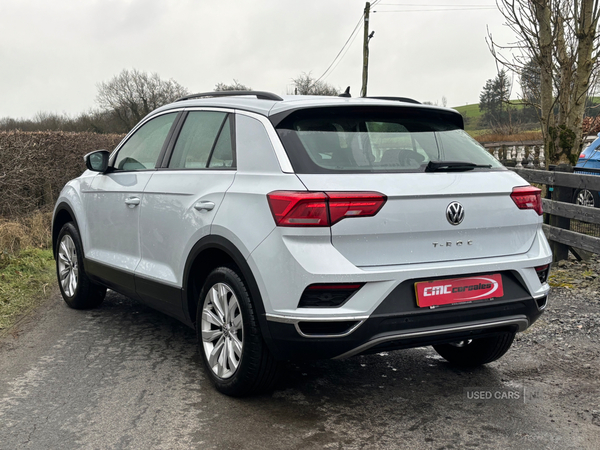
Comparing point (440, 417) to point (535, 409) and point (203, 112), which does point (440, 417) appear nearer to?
point (535, 409)

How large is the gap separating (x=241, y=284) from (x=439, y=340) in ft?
3.68

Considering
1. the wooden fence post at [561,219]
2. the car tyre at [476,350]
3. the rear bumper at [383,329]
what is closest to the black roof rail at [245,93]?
the rear bumper at [383,329]

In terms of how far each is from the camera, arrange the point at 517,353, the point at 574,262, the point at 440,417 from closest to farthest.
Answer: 1. the point at 440,417
2. the point at 517,353
3. the point at 574,262

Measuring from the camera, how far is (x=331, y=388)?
4.10 meters

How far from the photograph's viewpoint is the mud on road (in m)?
3.36

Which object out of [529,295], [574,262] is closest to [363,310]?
[529,295]

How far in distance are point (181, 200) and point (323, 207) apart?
1353 millimetres

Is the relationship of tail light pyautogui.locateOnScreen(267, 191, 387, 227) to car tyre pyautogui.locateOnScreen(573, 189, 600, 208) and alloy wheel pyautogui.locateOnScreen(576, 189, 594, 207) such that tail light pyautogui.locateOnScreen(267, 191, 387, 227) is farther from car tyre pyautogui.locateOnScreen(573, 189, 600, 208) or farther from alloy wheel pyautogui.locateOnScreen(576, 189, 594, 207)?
alloy wheel pyautogui.locateOnScreen(576, 189, 594, 207)

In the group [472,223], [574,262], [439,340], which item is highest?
Answer: [472,223]

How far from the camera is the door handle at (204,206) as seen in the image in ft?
12.7

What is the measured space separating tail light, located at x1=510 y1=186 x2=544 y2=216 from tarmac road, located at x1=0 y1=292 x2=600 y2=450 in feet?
3.88

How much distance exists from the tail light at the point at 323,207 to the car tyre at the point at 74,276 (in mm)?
3222

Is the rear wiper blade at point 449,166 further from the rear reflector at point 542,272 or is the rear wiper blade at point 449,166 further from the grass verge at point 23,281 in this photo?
the grass verge at point 23,281

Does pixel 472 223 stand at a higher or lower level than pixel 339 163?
lower
